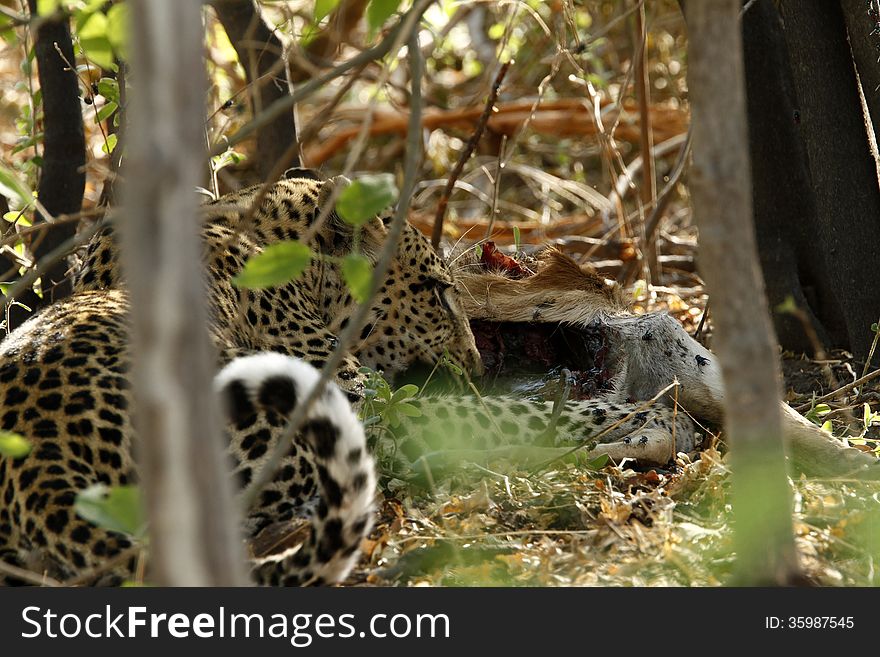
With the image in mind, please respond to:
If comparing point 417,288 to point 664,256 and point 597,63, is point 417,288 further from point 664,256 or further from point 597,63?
point 597,63

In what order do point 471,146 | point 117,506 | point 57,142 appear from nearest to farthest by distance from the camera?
point 117,506 < point 57,142 < point 471,146

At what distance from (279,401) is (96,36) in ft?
2.98

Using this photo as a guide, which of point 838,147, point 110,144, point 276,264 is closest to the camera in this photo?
point 276,264

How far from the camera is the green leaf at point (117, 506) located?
1799 millimetres

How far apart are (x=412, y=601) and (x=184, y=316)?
1.09m

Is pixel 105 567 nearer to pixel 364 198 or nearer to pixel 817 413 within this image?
pixel 364 198

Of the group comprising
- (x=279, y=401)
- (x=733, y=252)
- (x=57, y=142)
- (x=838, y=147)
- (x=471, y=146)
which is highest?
(x=471, y=146)

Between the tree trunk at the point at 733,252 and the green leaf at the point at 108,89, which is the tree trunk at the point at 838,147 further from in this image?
the green leaf at the point at 108,89

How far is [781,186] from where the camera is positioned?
4637 millimetres

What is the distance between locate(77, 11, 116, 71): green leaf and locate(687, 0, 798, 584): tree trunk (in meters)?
1.25

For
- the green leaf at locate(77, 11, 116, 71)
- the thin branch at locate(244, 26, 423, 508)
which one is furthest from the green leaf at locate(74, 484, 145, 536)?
the green leaf at locate(77, 11, 116, 71)

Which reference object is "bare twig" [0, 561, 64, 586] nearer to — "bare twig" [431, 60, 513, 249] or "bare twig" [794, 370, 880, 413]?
Answer: "bare twig" [794, 370, 880, 413]

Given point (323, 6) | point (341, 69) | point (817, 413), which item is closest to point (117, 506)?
point (341, 69)

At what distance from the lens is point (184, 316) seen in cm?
142
